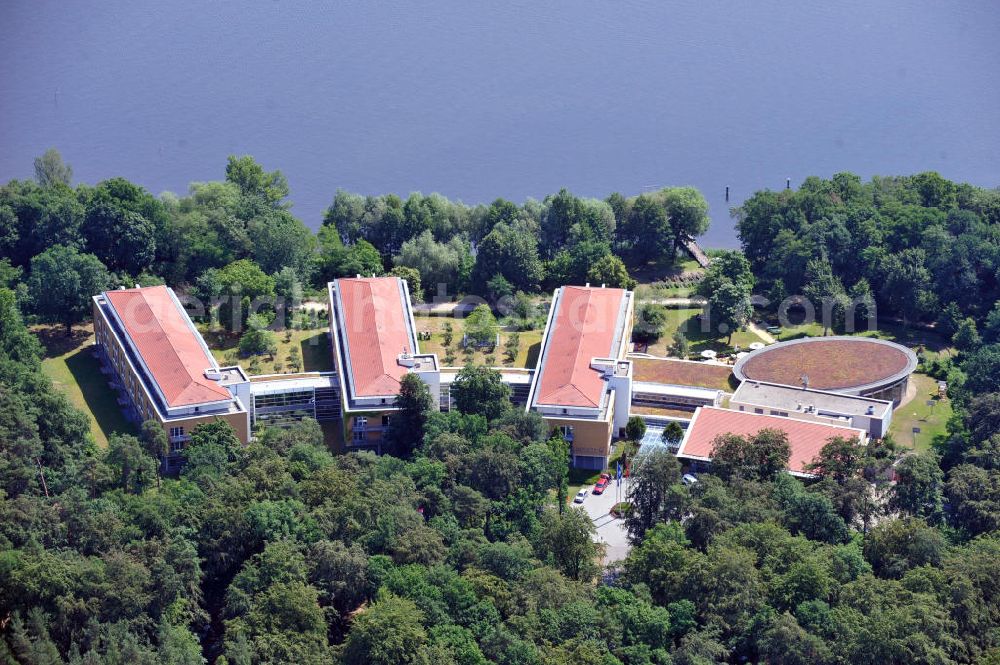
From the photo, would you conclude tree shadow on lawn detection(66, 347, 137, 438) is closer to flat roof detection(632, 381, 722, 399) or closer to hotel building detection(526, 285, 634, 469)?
hotel building detection(526, 285, 634, 469)

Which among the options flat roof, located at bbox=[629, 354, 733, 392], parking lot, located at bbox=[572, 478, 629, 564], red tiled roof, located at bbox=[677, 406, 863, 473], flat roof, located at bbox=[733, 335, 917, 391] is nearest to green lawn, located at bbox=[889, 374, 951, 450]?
flat roof, located at bbox=[733, 335, 917, 391]

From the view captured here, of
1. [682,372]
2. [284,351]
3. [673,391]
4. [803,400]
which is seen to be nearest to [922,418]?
[803,400]

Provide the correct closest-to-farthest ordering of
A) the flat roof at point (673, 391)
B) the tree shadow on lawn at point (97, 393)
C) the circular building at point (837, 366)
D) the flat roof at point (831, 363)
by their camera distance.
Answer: the tree shadow on lawn at point (97, 393) < the flat roof at point (673, 391) < the circular building at point (837, 366) < the flat roof at point (831, 363)

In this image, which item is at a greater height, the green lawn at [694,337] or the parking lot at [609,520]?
the green lawn at [694,337]

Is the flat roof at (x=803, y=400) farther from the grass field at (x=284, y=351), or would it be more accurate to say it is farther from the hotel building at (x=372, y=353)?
the grass field at (x=284, y=351)

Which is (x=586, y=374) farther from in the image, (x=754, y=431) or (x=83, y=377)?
(x=83, y=377)

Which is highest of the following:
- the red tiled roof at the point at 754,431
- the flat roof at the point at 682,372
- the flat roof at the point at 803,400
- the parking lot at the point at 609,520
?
the flat roof at the point at 682,372

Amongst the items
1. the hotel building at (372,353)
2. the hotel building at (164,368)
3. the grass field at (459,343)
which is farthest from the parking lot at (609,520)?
the hotel building at (164,368)
